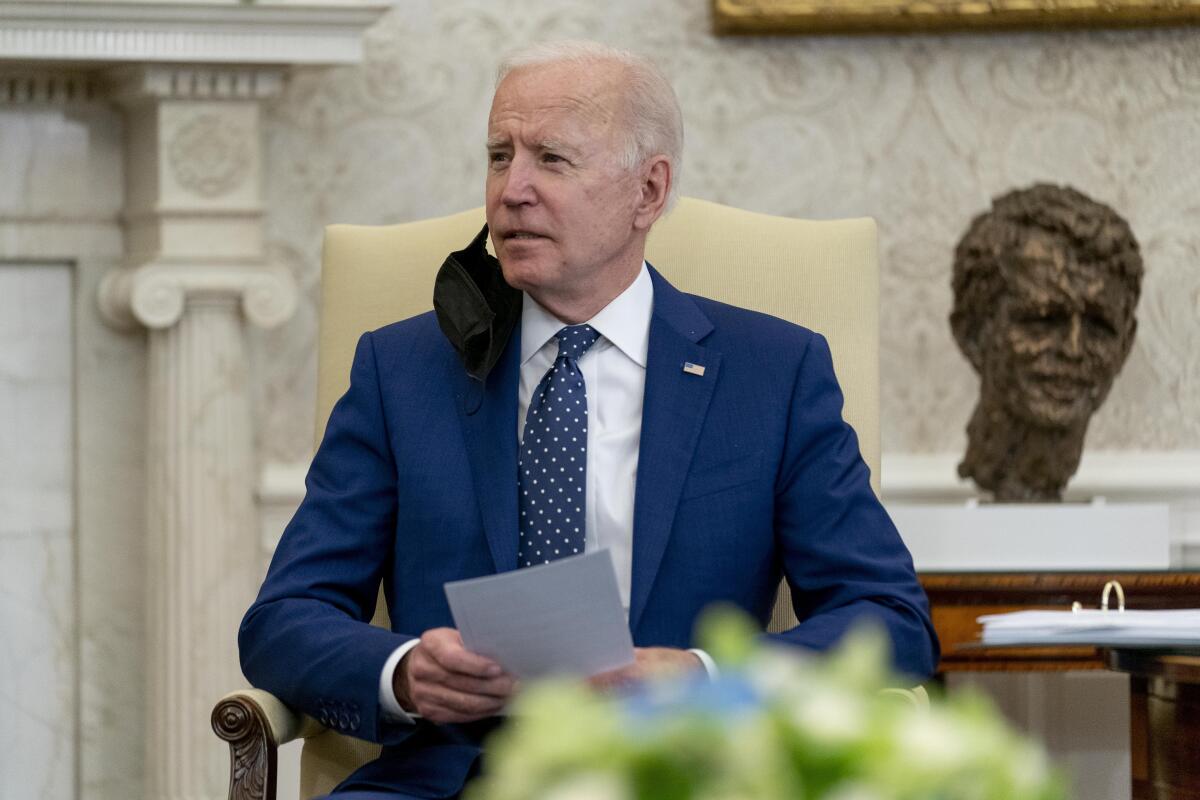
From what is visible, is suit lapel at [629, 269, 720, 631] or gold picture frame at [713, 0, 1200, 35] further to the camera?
gold picture frame at [713, 0, 1200, 35]

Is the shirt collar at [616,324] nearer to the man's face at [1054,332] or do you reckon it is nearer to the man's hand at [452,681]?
the man's hand at [452,681]

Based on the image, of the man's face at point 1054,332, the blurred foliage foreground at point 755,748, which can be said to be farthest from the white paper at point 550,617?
the man's face at point 1054,332

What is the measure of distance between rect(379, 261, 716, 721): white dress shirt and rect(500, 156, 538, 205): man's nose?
17cm

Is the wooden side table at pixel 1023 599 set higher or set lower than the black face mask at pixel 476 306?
lower

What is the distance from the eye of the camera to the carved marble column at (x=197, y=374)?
336cm

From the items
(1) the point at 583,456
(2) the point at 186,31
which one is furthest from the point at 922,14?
(1) the point at 583,456

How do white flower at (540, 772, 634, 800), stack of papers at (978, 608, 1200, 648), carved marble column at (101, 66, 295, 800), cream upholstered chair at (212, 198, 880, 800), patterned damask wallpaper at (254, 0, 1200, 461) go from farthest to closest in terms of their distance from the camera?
patterned damask wallpaper at (254, 0, 1200, 461) → carved marble column at (101, 66, 295, 800) → cream upholstered chair at (212, 198, 880, 800) → stack of papers at (978, 608, 1200, 648) → white flower at (540, 772, 634, 800)

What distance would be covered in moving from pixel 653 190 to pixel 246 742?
941 mm

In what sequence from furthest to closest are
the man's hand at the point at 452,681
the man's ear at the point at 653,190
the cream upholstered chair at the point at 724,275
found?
the cream upholstered chair at the point at 724,275 → the man's ear at the point at 653,190 → the man's hand at the point at 452,681

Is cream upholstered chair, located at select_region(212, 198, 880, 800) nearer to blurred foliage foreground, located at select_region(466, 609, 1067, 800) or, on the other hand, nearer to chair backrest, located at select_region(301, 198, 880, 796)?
chair backrest, located at select_region(301, 198, 880, 796)

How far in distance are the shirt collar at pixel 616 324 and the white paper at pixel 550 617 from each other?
0.59 m

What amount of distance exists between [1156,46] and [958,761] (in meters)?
3.21

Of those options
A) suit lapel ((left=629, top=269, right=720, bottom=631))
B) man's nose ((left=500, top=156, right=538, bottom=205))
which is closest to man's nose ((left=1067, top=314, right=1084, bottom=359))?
suit lapel ((left=629, top=269, right=720, bottom=631))

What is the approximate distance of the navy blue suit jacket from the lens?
217 centimetres
